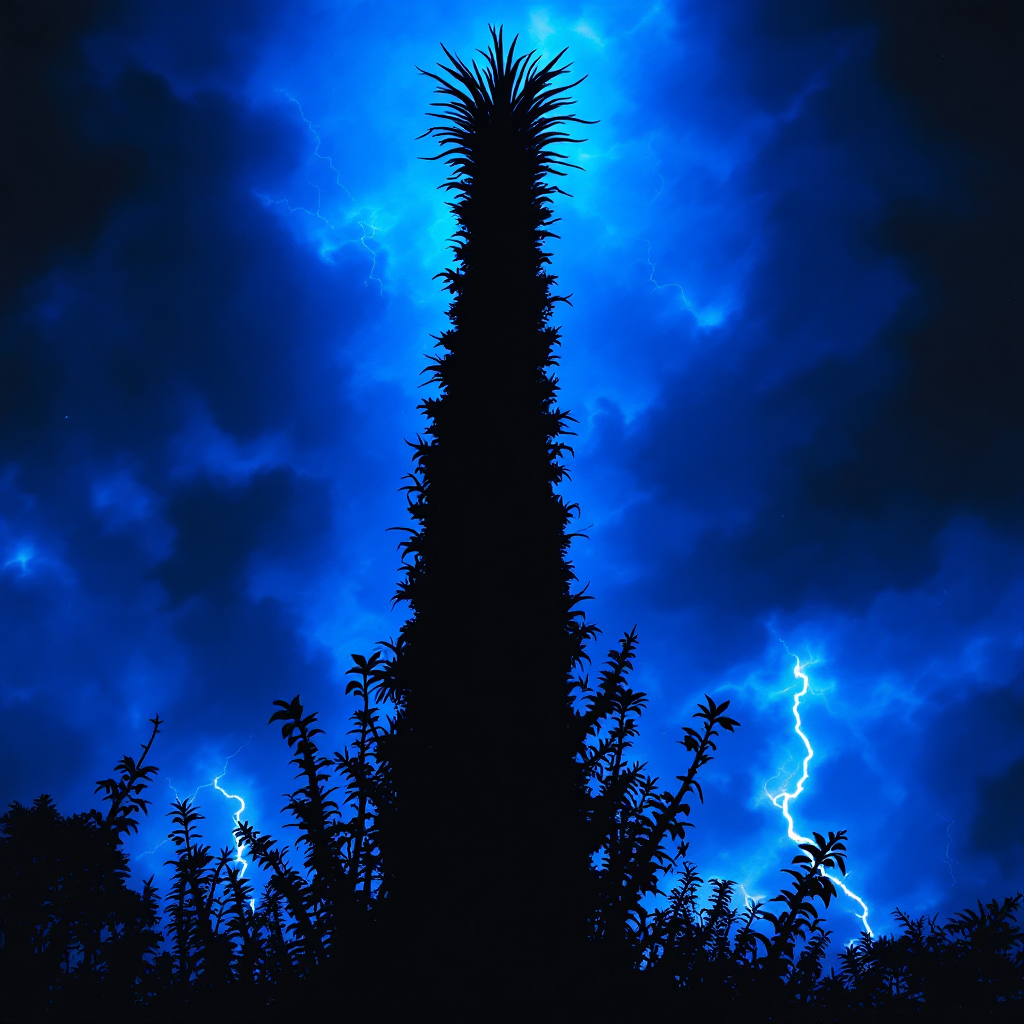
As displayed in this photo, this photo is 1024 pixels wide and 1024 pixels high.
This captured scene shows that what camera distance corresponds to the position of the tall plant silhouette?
4770 mm

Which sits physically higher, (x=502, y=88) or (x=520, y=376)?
(x=502, y=88)

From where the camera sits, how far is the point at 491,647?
563cm

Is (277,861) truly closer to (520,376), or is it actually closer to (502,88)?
(520,376)

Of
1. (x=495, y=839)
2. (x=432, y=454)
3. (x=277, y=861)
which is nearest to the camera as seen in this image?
(x=277, y=861)

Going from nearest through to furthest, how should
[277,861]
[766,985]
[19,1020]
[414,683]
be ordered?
1. [766,985]
2. [19,1020]
3. [277,861]
4. [414,683]

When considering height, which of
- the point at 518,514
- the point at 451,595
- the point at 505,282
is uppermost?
the point at 505,282

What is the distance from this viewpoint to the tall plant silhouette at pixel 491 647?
4.77 metres

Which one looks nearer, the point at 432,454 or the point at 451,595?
the point at 451,595

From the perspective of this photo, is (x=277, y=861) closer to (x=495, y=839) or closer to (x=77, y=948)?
(x=495, y=839)

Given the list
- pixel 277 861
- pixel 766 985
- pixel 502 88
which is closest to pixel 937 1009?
pixel 766 985

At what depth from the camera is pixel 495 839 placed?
4.93m

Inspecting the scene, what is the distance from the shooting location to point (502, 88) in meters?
9.09

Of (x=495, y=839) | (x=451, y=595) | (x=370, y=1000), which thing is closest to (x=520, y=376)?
(x=451, y=595)

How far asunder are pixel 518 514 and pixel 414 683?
196 centimetres
